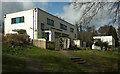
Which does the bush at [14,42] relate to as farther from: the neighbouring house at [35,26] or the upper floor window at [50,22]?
the upper floor window at [50,22]

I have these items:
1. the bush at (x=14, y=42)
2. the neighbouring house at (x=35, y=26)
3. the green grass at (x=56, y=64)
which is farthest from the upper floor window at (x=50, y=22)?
the green grass at (x=56, y=64)

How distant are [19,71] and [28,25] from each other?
15.4 m

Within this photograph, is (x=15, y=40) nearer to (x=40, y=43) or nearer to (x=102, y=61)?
(x=40, y=43)

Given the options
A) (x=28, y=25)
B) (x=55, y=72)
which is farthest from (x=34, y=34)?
(x=55, y=72)

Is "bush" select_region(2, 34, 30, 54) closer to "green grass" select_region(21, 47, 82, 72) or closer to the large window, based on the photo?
"green grass" select_region(21, 47, 82, 72)

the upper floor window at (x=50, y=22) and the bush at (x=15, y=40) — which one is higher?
the upper floor window at (x=50, y=22)

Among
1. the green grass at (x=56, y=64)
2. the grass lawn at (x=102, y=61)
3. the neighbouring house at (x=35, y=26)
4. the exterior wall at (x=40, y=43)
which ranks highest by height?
the neighbouring house at (x=35, y=26)

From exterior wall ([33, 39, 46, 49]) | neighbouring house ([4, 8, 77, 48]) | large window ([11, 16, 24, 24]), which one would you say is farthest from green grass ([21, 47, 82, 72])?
large window ([11, 16, 24, 24])

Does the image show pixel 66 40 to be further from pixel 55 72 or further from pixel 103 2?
pixel 55 72

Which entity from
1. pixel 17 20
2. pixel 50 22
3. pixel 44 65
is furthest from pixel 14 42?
pixel 50 22

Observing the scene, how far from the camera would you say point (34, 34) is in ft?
66.2

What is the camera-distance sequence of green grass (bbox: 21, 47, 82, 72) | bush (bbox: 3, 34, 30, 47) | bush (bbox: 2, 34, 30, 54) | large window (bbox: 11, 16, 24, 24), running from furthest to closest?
large window (bbox: 11, 16, 24, 24) < bush (bbox: 3, 34, 30, 47) < bush (bbox: 2, 34, 30, 54) < green grass (bbox: 21, 47, 82, 72)

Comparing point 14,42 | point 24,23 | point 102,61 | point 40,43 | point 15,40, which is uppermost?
point 24,23

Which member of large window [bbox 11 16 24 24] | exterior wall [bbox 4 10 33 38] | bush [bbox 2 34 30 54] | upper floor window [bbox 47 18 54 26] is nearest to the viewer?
bush [bbox 2 34 30 54]
